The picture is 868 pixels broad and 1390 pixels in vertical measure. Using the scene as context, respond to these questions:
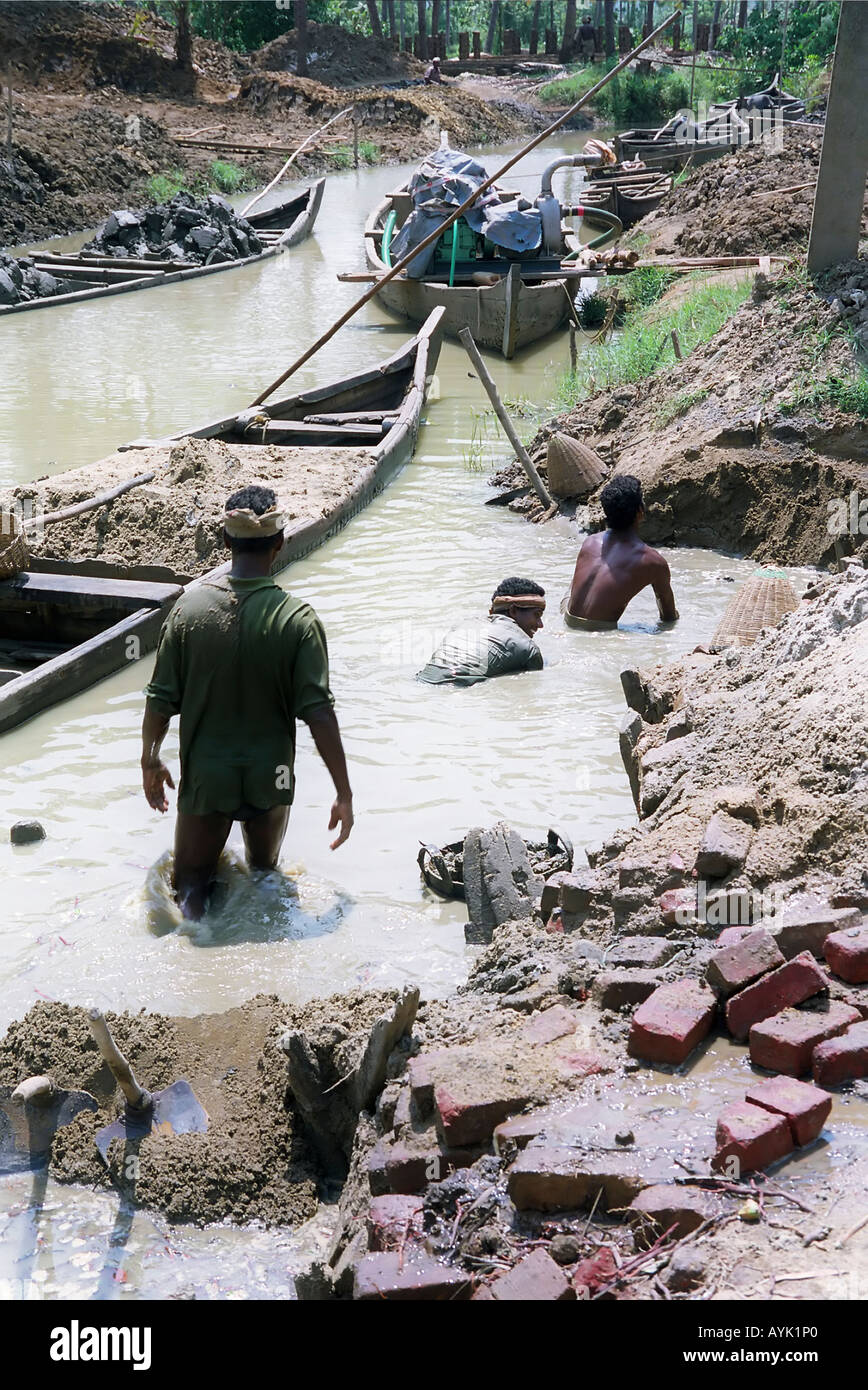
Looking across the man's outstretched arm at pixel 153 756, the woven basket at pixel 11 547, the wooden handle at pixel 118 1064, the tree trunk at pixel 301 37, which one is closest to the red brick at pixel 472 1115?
the wooden handle at pixel 118 1064

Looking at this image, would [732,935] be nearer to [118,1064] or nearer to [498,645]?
[118,1064]

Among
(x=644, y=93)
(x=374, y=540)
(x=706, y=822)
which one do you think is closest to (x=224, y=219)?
(x=374, y=540)

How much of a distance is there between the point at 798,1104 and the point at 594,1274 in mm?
519

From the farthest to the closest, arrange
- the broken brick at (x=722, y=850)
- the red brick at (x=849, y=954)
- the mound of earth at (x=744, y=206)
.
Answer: the mound of earth at (x=744, y=206), the broken brick at (x=722, y=850), the red brick at (x=849, y=954)

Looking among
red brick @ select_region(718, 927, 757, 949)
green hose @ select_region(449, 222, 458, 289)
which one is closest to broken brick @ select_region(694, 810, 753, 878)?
red brick @ select_region(718, 927, 757, 949)

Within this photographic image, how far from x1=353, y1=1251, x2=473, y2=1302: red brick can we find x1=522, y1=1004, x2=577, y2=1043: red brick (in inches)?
27.5

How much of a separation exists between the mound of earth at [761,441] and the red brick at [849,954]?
16.8 feet

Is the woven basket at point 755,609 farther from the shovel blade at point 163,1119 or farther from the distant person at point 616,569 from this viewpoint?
the shovel blade at point 163,1119

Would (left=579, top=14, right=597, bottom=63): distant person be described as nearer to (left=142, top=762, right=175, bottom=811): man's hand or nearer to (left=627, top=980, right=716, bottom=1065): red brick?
(left=142, top=762, right=175, bottom=811): man's hand

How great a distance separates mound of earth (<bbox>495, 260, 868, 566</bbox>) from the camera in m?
8.48

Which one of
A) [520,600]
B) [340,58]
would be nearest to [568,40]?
[340,58]

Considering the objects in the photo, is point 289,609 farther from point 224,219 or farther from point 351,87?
point 351,87

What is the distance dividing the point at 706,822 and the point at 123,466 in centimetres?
674

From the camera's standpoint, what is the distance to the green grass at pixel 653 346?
11211 mm
